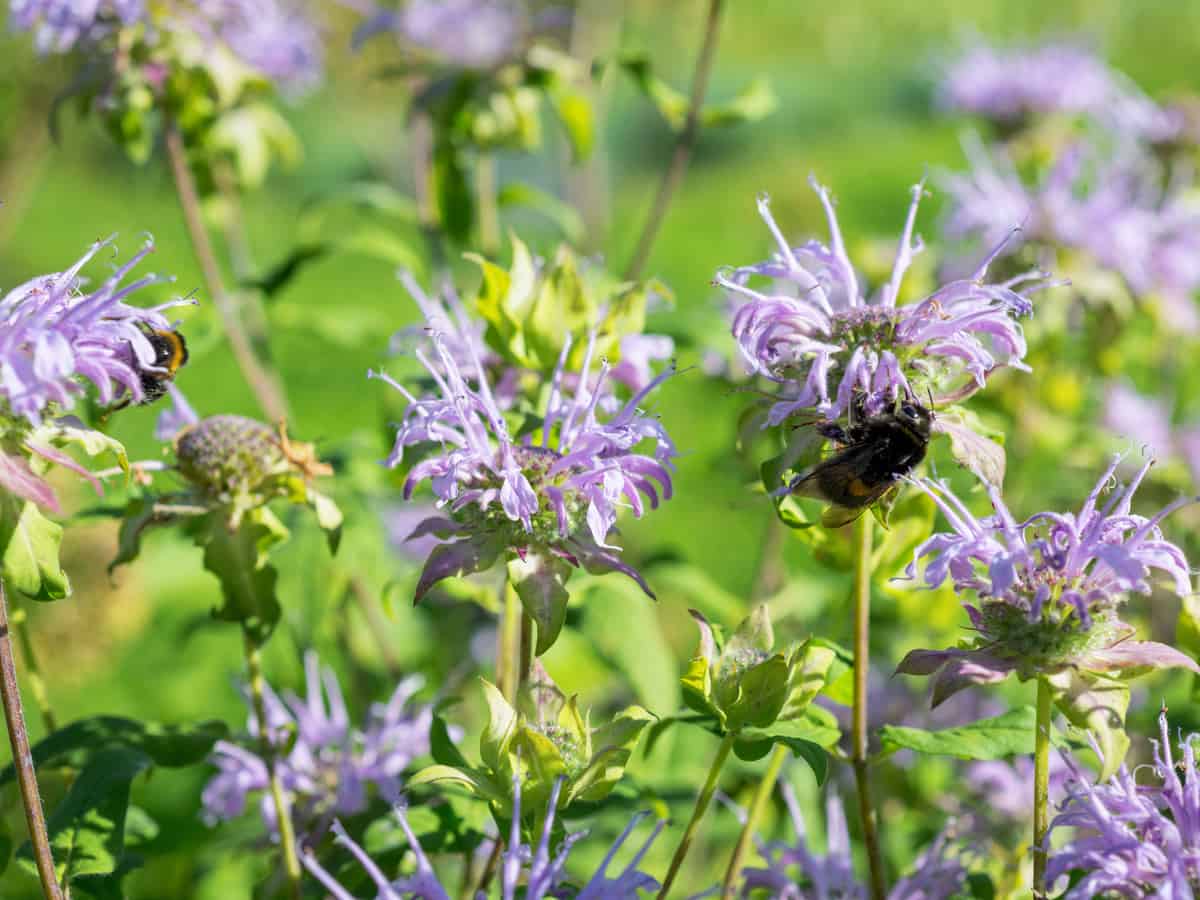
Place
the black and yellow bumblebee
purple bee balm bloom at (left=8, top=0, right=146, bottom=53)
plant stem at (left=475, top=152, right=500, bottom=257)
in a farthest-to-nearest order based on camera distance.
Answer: plant stem at (left=475, top=152, right=500, bottom=257) < purple bee balm bloom at (left=8, top=0, right=146, bottom=53) < the black and yellow bumblebee

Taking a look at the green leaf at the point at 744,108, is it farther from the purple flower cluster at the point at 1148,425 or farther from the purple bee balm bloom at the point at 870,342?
the purple flower cluster at the point at 1148,425

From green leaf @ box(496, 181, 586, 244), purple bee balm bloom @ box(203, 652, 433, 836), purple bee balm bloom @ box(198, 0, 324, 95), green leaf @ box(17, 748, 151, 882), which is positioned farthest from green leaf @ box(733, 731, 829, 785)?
purple bee balm bloom @ box(198, 0, 324, 95)

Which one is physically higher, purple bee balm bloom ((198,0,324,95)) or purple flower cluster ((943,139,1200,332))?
purple bee balm bloom ((198,0,324,95))

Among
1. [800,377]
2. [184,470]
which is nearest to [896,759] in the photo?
[800,377]

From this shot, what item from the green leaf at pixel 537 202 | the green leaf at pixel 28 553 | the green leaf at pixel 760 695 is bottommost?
the green leaf at pixel 760 695

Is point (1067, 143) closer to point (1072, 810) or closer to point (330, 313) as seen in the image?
point (330, 313)

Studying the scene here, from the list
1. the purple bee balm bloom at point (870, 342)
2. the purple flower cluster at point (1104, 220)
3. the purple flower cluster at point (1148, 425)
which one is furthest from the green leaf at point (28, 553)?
the purple flower cluster at point (1148, 425)

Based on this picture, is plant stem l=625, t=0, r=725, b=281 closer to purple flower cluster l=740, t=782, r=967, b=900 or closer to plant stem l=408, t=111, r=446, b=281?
plant stem l=408, t=111, r=446, b=281
